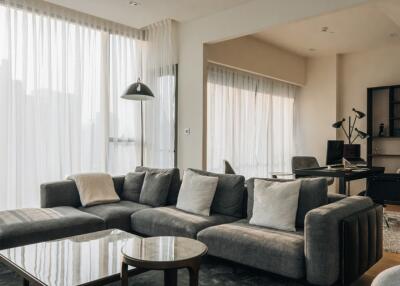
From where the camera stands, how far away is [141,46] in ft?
17.9

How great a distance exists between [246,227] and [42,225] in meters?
1.78

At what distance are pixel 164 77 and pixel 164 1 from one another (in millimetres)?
1227

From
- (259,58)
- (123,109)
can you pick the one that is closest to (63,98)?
(123,109)

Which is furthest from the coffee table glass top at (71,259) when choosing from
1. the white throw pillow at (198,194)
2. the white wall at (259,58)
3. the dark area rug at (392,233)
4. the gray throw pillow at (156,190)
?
the white wall at (259,58)

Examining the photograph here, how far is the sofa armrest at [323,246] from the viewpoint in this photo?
7.79ft

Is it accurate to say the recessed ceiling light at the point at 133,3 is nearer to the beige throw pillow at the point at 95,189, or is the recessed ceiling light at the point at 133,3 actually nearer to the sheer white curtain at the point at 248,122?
the sheer white curtain at the point at 248,122

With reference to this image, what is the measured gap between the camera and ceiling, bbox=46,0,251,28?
14.2 feet

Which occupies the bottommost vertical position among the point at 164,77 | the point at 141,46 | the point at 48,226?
the point at 48,226

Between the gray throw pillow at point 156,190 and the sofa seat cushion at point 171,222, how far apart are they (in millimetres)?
299

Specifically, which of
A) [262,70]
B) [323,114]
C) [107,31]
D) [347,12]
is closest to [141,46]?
[107,31]

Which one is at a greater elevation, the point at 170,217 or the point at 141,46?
the point at 141,46

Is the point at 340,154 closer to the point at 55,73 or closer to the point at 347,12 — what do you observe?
the point at 347,12

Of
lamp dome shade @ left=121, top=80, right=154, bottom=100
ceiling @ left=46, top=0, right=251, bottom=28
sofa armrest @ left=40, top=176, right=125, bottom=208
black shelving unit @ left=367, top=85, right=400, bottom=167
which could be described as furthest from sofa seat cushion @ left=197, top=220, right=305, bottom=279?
black shelving unit @ left=367, top=85, right=400, bottom=167

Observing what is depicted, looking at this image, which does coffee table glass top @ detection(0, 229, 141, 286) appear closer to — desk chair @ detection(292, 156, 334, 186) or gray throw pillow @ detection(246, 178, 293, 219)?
gray throw pillow @ detection(246, 178, 293, 219)
